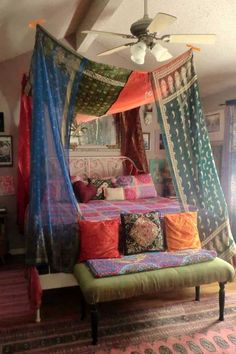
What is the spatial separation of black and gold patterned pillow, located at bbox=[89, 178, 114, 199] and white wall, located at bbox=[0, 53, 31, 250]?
112 cm

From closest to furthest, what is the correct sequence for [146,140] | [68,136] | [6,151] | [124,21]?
[68,136] → [124,21] → [6,151] → [146,140]

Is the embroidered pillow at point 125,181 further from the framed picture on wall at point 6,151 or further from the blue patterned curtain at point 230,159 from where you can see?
the framed picture on wall at point 6,151

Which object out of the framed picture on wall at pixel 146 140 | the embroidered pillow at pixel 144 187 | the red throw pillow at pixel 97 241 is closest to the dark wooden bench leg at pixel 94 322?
the red throw pillow at pixel 97 241

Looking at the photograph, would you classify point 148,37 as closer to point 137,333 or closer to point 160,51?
point 160,51

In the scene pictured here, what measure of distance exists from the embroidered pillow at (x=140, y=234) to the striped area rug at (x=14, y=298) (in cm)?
106

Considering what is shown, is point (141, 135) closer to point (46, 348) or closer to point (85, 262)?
point (85, 262)

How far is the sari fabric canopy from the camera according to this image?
92.7 inches

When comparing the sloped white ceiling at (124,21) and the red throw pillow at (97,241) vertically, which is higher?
the sloped white ceiling at (124,21)

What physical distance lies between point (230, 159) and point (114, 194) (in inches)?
64.6

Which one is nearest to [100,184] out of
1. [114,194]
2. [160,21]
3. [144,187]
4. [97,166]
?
[114,194]

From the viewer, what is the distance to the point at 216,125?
14.4 feet

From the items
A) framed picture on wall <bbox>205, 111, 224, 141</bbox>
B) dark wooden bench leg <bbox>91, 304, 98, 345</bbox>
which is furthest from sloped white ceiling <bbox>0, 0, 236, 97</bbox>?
dark wooden bench leg <bbox>91, 304, 98, 345</bbox>

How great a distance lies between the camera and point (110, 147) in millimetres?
4719

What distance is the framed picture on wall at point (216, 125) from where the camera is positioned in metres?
4.28
